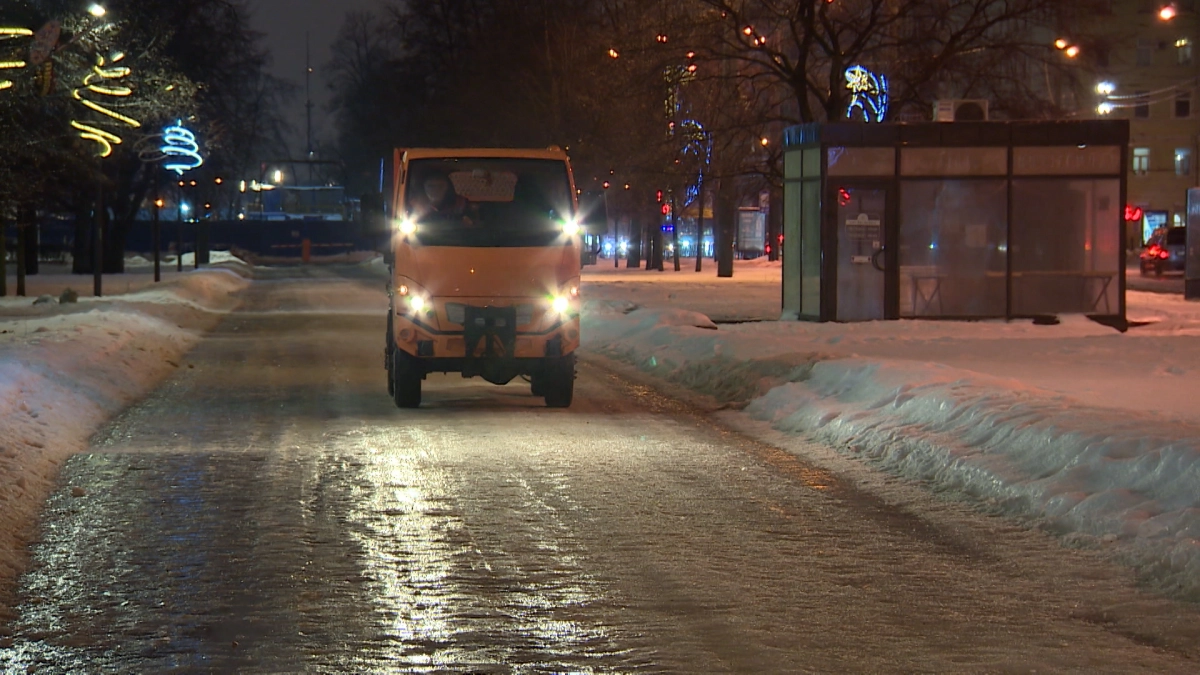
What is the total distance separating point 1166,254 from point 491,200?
154 ft

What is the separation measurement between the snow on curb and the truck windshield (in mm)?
3019

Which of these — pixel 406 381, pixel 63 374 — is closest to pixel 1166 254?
pixel 406 381

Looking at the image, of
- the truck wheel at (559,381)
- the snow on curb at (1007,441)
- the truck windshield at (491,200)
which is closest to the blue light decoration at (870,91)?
the snow on curb at (1007,441)

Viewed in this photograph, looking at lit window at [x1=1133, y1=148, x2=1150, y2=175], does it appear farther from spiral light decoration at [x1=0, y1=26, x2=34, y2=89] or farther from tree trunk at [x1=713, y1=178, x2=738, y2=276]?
spiral light decoration at [x1=0, y1=26, x2=34, y2=89]

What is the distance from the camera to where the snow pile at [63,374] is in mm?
9883

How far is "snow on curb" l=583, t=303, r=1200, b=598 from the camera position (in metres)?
8.31

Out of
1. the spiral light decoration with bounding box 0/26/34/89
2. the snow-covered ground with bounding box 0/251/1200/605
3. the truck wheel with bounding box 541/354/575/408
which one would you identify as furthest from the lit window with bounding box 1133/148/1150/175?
the truck wheel with bounding box 541/354/575/408

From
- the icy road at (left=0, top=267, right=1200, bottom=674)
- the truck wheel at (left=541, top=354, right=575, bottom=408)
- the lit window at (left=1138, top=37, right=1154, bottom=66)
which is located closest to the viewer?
the icy road at (left=0, top=267, right=1200, bottom=674)

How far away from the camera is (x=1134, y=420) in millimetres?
10695

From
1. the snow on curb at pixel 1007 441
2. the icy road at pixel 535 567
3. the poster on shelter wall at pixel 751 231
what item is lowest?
the icy road at pixel 535 567

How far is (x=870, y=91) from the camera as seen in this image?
33.2 meters

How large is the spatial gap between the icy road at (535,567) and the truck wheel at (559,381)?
1.54m

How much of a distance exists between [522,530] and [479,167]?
22.0 ft

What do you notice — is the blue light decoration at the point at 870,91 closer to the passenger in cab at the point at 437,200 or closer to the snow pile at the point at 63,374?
the snow pile at the point at 63,374
